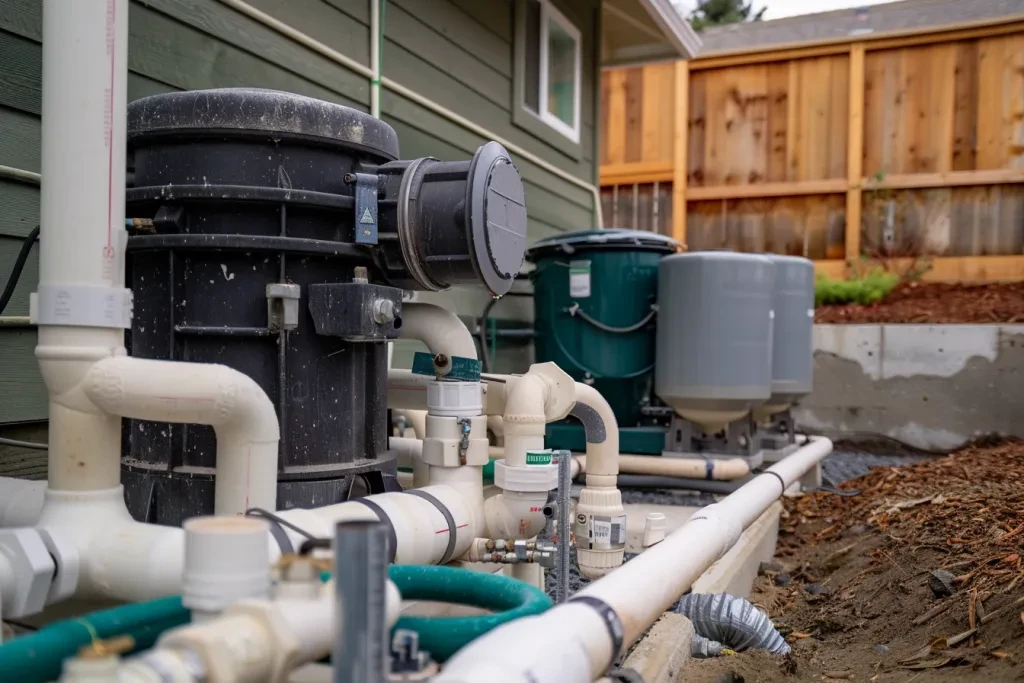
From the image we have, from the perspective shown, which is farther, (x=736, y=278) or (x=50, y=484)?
(x=736, y=278)

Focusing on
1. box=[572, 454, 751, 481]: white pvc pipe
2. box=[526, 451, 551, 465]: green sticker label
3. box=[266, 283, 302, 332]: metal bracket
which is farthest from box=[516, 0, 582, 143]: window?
box=[266, 283, 302, 332]: metal bracket

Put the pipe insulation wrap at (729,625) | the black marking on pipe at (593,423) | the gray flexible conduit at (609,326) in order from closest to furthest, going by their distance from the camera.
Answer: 1. the black marking on pipe at (593,423)
2. the pipe insulation wrap at (729,625)
3. the gray flexible conduit at (609,326)

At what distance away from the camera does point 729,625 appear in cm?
275

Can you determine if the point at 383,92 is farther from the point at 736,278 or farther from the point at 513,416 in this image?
the point at 513,416

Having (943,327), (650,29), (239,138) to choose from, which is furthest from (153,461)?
(943,327)

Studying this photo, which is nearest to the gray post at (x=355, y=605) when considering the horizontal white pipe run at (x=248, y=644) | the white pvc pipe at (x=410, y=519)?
the horizontal white pipe run at (x=248, y=644)

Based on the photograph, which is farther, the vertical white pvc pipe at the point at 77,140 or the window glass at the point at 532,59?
the window glass at the point at 532,59

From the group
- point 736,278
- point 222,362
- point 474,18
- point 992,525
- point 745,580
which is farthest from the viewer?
point 474,18

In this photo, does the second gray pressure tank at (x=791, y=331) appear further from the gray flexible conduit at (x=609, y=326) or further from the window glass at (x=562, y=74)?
the window glass at (x=562, y=74)

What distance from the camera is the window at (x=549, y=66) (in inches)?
222

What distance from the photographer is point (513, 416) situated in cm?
225

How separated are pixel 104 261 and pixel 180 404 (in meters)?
0.32

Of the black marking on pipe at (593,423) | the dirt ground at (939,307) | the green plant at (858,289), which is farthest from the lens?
the green plant at (858,289)

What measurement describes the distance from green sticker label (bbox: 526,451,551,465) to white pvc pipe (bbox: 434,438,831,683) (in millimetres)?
400
